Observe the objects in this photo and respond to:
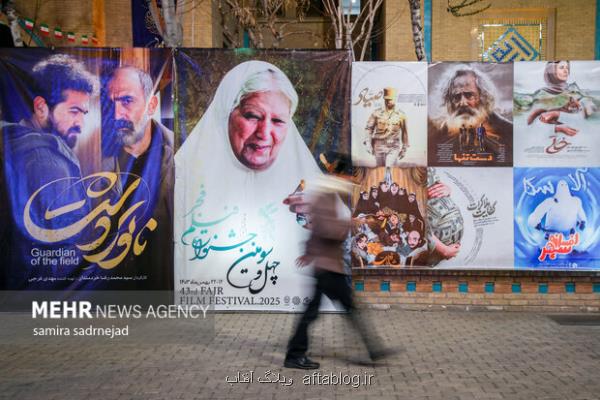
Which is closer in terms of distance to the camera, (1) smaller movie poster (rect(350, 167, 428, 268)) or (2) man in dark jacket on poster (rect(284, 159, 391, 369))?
(2) man in dark jacket on poster (rect(284, 159, 391, 369))

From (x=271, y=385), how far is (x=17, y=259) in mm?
4521

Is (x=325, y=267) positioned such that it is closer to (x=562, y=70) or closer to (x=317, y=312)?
(x=317, y=312)

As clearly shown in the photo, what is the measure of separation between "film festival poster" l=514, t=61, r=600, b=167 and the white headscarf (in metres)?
2.78

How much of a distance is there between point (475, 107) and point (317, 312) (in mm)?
3920

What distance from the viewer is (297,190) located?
8.94 meters

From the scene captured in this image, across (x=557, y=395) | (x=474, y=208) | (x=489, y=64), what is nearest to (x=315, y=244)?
(x=557, y=395)

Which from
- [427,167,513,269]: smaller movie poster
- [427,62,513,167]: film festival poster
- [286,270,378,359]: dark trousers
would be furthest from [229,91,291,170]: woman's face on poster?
[286,270,378,359]: dark trousers

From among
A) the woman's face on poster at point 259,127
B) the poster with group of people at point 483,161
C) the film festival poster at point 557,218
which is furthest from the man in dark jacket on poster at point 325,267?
the film festival poster at point 557,218

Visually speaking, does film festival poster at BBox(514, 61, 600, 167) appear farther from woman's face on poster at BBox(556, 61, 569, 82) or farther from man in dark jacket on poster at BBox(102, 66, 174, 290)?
man in dark jacket on poster at BBox(102, 66, 174, 290)

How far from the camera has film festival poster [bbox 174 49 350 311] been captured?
8898 millimetres

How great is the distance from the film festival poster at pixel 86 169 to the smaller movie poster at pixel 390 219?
2446 millimetres

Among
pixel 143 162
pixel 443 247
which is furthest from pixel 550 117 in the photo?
pixel 143 162

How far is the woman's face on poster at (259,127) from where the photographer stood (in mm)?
8922

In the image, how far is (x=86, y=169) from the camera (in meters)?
8.97
